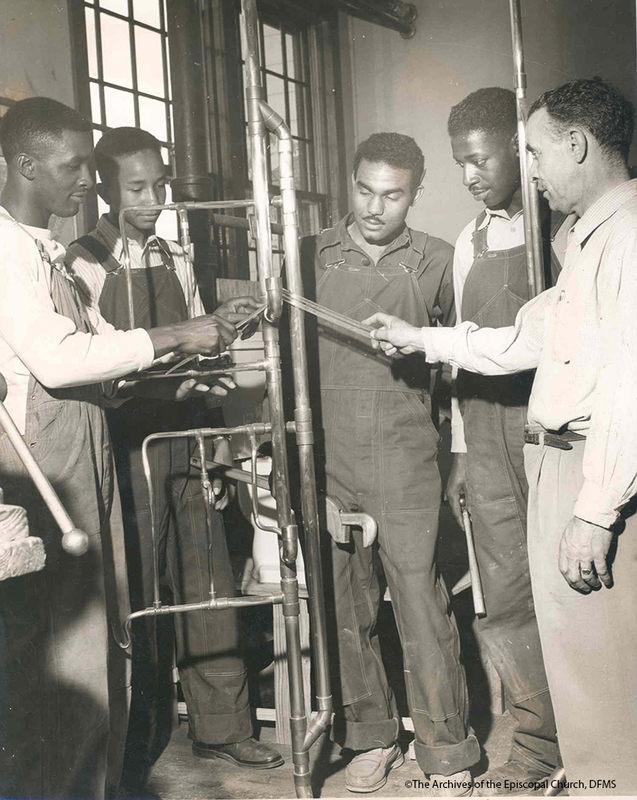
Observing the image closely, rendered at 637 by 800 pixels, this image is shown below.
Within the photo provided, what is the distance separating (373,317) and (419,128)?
1.83 ft

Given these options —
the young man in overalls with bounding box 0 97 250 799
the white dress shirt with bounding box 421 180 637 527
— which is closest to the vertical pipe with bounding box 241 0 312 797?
the young man in overalls with bounding box 0 97 250 799

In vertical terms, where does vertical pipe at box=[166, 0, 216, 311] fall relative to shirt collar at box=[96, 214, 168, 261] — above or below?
above

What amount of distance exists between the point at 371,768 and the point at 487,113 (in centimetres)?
170

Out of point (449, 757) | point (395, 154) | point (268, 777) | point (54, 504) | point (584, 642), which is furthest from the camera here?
Result: point (268, 777)

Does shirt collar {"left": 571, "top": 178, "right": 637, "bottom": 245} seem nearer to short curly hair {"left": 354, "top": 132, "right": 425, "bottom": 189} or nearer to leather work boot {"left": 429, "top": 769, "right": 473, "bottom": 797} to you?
short curly hair {"left": 354, "top": 132, "right": 425, "bottom": 189}

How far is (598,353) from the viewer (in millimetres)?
1617

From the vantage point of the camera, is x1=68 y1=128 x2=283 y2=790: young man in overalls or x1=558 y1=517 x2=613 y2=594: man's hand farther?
x1=68 y1=128 x2=283 y2=790: young man in overalls

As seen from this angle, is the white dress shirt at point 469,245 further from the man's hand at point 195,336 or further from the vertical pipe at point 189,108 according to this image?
the vertical pipe at point 189,108

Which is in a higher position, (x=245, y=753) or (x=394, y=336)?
(x=394, y=336)

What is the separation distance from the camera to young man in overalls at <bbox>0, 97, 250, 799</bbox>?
5.73 feet

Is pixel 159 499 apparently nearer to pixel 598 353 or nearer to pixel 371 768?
pixel 371 768

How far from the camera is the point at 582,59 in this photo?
1888 millimetres

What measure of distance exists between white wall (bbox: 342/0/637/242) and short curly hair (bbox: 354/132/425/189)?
0.03m

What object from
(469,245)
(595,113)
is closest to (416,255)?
(469,245)
